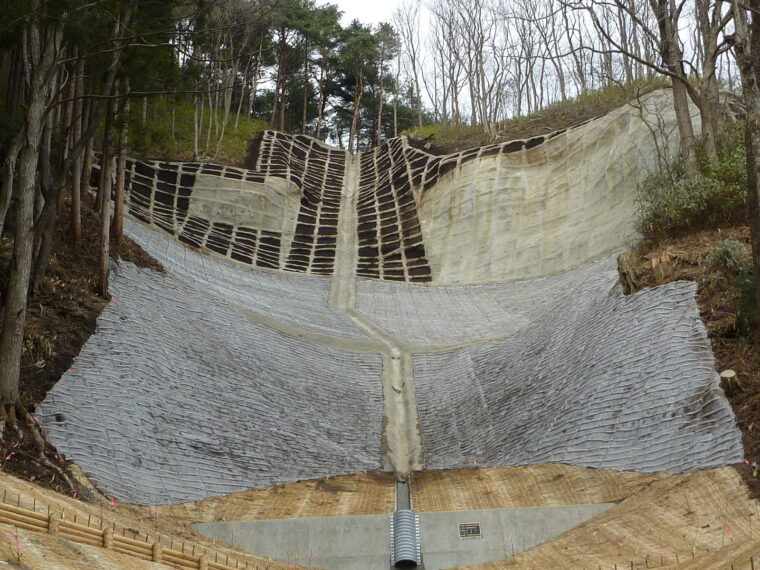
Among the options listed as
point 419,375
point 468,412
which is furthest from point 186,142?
point 468,412

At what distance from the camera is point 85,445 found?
11.0 metres

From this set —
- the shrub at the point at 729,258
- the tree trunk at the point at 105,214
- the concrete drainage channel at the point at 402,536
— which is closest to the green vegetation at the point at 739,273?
the shrub at the point at 729,258

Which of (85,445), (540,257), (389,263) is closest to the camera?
(85,445)

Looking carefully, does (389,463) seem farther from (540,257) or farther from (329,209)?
(329,209)

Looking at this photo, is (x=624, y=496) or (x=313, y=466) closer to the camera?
(x=624, y=496)

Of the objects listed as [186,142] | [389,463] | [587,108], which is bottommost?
[389,463]

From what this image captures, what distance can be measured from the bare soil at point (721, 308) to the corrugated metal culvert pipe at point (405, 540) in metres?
3.90

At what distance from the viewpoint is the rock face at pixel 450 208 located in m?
24.8

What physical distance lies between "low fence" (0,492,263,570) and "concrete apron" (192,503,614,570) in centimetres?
146

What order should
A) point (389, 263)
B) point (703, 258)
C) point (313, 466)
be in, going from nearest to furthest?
point (313, 466)
point (703, 258)
point (389, 263)

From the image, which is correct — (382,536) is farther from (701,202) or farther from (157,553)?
(701,202)

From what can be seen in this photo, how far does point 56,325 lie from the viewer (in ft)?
44.7

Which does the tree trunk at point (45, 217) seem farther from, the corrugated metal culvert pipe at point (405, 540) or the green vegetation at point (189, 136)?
the green vegetation at point (189, 136)

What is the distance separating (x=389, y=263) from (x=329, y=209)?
18.3 feet
